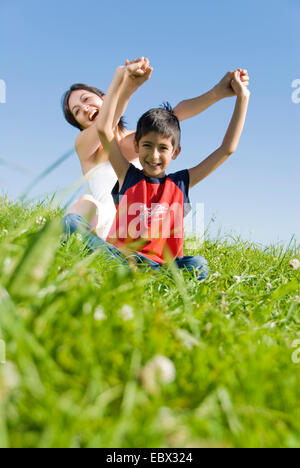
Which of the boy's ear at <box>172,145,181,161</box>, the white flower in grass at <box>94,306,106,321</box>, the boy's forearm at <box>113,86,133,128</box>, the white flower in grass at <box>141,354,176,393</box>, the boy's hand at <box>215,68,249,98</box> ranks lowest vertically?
the white flower in grass at <box>141,354,176,393</box>

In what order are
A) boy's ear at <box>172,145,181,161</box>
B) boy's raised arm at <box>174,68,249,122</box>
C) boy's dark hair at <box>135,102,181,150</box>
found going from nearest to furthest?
boy's dark hair at <box>135,102,181,150</box> < boy's raised arm at <box>174,68,249,122</box> < boy's ear at <box>172,145,181,161</box>

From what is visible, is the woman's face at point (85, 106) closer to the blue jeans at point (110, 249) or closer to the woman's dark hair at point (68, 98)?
the woman's dark hair at point (68, 98)

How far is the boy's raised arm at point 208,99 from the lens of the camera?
374 centimetres

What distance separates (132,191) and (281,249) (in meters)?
2.04

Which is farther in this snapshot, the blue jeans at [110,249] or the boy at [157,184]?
the boy at [157,184]

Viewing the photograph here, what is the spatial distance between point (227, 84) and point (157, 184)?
3.87ft

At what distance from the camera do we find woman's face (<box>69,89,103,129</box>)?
4.88 metres

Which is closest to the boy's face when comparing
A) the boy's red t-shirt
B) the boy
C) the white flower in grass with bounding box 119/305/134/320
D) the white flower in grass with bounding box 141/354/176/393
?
the boy

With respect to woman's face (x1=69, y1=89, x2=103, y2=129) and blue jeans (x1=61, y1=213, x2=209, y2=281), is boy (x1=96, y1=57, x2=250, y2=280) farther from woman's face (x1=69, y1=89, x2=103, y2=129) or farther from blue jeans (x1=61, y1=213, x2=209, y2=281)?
woman's face (x1=69, y1=89, x2=103, y2=129)

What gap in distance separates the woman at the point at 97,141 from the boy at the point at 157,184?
33 centimetres

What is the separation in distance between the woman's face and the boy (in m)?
1.33

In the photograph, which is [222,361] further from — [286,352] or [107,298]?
[107,298]

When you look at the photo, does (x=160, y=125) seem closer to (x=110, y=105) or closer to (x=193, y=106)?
(x=110, y=105)

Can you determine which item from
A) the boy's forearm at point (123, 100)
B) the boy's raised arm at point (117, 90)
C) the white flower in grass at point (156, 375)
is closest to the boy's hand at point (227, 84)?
the boy's raised arm at point (117, 90)
